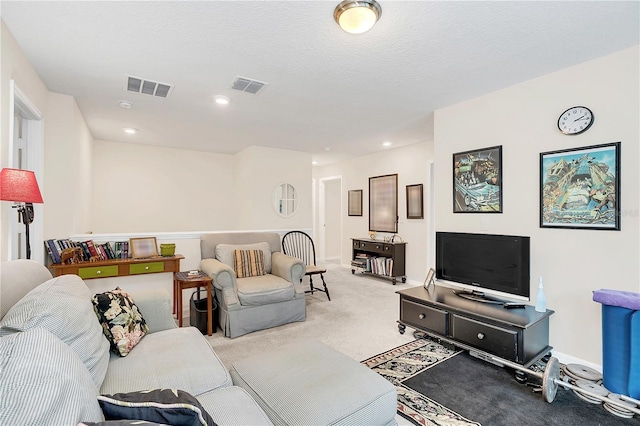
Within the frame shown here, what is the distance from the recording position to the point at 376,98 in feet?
10.5

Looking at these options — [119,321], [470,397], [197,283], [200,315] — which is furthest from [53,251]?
[470,397]

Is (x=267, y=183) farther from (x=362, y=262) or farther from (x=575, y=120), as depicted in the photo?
(x=575, y=120)

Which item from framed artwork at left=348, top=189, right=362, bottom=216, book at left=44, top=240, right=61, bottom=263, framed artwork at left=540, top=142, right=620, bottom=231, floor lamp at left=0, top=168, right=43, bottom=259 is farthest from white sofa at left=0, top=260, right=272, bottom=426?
framed artwork at left=348, top=189, right=362, bottom=216

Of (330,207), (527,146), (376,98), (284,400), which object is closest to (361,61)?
(376,98)

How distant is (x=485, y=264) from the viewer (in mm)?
2848

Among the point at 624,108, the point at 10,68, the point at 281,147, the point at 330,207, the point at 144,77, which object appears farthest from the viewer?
the point at 330,207

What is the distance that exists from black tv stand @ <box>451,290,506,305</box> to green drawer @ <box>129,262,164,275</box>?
10.6 ft

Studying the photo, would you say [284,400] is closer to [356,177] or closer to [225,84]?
[225,84]

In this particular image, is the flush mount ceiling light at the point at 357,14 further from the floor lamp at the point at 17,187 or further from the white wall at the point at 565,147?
the floor lamp at the point at 17,187

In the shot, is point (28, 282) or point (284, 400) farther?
point (28, 282)

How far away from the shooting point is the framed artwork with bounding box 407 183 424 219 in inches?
208

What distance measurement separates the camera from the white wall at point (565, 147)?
2264 millimetres

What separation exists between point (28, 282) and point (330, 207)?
6864mm

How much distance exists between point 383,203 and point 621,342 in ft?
13.7
